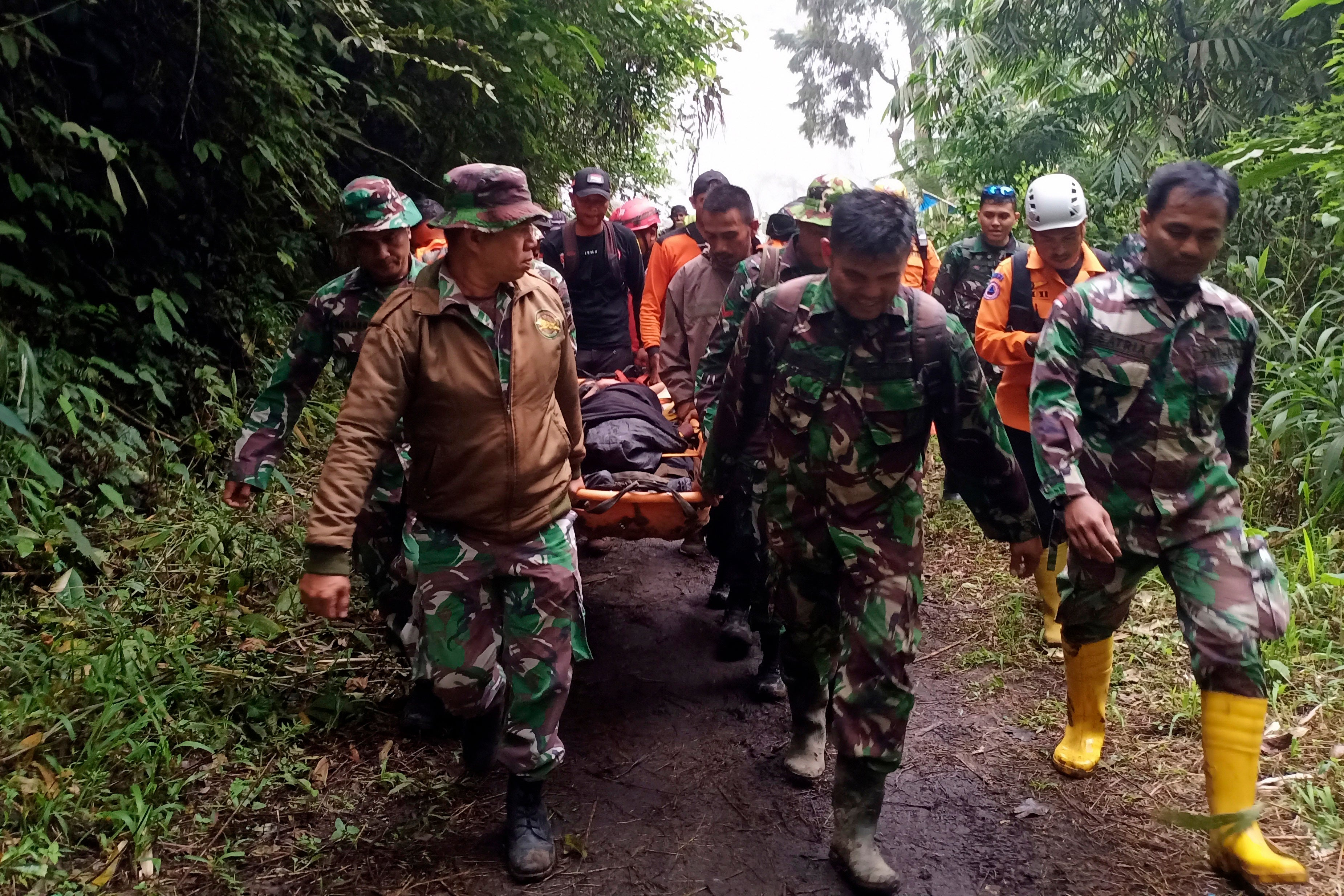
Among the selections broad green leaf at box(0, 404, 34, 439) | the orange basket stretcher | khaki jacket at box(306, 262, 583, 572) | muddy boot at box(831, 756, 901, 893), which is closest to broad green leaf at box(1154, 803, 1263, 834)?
muddy boot at box(831, 756, 901, 893)

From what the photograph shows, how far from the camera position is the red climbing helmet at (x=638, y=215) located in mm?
7680

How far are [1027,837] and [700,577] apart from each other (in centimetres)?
297

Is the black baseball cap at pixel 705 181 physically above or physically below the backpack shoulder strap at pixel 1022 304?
above

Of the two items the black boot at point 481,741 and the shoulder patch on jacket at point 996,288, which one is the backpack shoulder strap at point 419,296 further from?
the shoulder patch on jacket at point 996,288

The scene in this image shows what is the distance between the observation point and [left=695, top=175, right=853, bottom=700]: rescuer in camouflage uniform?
12.7 feet

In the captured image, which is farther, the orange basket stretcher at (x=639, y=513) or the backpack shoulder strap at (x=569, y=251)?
the backpack shoulder strap at (x=569, y=251)

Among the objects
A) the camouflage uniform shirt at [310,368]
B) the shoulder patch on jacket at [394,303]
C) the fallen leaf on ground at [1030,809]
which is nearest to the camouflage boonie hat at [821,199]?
the camouflage uniform shirt at [310,368]

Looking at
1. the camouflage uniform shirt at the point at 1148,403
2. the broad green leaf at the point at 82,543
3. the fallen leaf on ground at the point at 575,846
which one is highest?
the camouflage uniform shirt at the point at 1148,403

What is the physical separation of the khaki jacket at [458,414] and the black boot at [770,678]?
4.80 ft

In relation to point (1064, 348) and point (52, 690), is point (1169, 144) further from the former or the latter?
point (52, 690)

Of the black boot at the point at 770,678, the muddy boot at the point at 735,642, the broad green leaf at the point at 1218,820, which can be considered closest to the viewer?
the broad green leaf at the point at 1218,820

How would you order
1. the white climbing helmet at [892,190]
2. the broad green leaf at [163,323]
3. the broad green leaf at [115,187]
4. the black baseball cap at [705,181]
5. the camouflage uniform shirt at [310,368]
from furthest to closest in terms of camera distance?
the black baseball cap at [705,181] < the broad green leaf at [163,323] < the broad green leaf at [115,187] < the camouflage uniform shirt at [310,368] < the white climbing helmet at [892,190]

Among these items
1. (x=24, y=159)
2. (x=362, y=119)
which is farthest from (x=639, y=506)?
(x=362, y=119)

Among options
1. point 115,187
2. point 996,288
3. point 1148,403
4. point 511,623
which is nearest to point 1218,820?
point 1148,403
